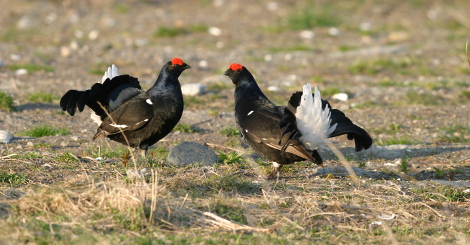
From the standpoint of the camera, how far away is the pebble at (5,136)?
643 cm

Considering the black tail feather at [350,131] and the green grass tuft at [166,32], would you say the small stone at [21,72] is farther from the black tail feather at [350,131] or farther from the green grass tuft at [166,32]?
the black tail feather at [350,131]

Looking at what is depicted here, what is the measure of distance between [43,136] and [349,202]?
157 inches

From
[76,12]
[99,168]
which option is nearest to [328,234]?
[99,168]

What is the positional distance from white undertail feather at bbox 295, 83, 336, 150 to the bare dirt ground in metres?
0.43

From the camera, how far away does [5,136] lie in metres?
6.48

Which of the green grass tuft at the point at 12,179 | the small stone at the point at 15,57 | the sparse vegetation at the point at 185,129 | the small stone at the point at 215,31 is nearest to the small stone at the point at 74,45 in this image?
the small stone at the point at 15,57

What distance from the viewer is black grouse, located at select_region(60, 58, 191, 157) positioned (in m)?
5.87

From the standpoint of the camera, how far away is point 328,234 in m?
4.08

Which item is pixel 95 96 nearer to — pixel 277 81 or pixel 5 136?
pixel 5 136

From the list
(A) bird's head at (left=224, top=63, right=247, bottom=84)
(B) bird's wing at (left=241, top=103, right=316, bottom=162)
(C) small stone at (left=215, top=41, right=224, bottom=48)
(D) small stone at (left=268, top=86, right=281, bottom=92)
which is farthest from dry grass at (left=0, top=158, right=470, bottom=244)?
(C) small stone at (left=215, top=41, right=224, bottom=48)

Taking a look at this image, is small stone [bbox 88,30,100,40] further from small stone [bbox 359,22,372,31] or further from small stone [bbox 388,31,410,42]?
small stone [bbox 388,31,410,42]

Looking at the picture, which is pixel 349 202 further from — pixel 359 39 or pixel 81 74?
pixel 359 39

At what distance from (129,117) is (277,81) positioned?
225 inches

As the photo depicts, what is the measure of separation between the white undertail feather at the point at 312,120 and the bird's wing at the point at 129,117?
5.35 feet
